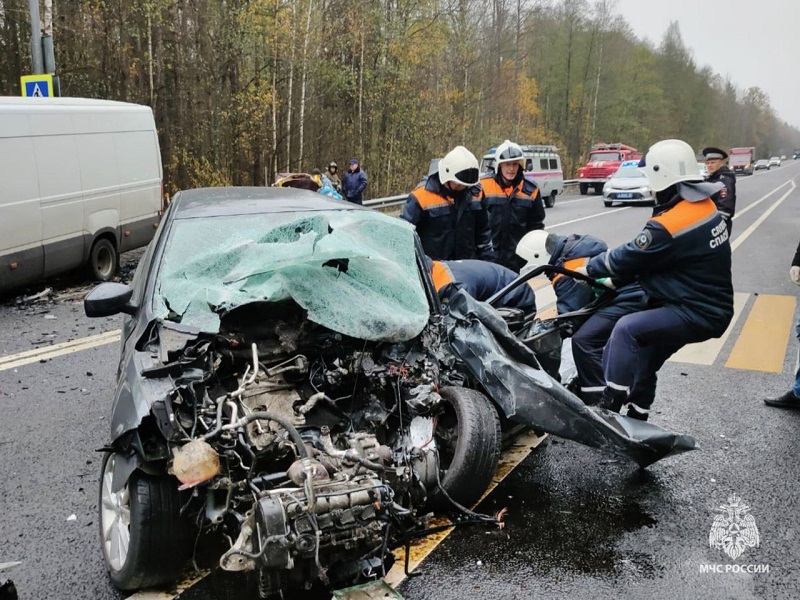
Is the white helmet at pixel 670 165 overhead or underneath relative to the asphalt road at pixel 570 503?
overhead

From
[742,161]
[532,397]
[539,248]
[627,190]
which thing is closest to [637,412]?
[532,397]

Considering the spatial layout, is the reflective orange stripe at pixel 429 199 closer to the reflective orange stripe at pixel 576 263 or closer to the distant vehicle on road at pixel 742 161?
the reflective orange stripe at pixel 576 263

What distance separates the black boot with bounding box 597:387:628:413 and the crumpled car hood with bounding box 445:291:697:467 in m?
0.46

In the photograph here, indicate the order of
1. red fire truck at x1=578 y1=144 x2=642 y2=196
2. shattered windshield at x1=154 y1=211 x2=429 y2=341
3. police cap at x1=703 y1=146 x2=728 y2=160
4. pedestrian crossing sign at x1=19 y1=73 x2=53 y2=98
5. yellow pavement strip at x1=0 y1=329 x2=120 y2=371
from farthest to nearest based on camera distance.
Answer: red fire truck at x1=578 y1=144 x2=642 y2=196 < pedestrian crossing sign at x1=19 y1=73 x2=53 y2=98 < police cap at x1=703 y1=146 x2=728 y2=160 < yellow pavement strip at x1=0 y1=329 x2=120 y2=371 < shattered windshield at x1=154 y1=211 x2=429 y2=341

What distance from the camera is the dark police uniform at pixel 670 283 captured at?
3.84 metres

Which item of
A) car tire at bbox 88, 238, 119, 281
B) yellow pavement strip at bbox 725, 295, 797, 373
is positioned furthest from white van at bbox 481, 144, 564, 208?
car tire at bbox 88, 238, 119, 281

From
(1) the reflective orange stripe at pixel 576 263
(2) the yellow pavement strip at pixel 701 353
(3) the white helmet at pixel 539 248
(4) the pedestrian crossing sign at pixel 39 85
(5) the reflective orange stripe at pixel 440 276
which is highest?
(4) the pedestrian crossing sign at pixel 39 85

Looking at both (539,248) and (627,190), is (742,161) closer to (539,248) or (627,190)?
(627,190)

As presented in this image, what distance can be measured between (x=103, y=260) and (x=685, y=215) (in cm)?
829

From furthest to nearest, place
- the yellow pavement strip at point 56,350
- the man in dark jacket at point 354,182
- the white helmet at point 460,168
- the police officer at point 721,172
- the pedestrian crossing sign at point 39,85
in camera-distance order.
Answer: the man in dark jacket at point 354,182, the pedestrian crossing sign at point 39,85, the police officer at point 721,172, the yellow pavement strip at point 56,350, the white helmet at point 460,168

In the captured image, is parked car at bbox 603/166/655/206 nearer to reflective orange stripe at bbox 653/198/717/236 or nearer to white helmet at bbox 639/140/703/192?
white helmet at bbox 639/140/703/192

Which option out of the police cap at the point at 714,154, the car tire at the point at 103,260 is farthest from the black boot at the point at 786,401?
the car tire at the point at 103,260

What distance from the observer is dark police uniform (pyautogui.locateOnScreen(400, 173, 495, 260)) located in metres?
5.53

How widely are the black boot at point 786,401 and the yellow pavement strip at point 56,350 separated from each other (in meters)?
5.85
